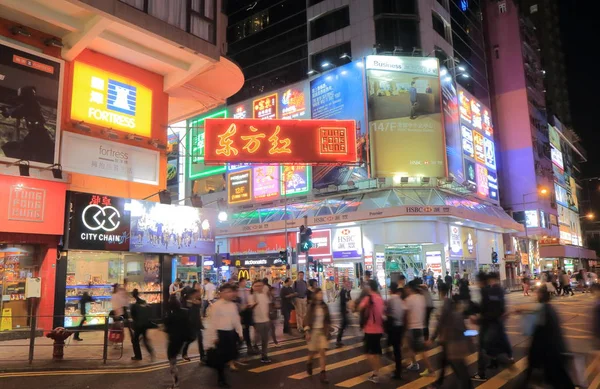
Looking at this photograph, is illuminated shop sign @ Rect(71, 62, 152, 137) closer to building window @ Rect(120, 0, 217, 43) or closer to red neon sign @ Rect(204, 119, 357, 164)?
red neon sign @ Rect(204, 119, 357, 164)

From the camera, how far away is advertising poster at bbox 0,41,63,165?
45.2 feet

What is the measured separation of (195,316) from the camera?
10.6 m

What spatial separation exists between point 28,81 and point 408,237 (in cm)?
2380

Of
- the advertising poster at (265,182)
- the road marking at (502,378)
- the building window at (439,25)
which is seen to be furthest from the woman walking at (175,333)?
the building window at (439,25)

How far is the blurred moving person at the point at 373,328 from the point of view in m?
8.29

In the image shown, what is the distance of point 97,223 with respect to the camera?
613 inches

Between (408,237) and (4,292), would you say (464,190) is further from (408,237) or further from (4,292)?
(4,292)

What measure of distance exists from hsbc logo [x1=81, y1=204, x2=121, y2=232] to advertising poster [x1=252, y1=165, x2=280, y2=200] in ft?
72.6

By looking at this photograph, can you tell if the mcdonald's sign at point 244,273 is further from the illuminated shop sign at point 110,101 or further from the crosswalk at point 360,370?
the crosswalk at point 360,370

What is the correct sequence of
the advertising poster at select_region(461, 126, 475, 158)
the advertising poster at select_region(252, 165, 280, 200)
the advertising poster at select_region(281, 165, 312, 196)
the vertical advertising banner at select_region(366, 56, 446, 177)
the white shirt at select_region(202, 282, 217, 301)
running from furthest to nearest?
the advertising poster at select_region(461, 126, 475, 158), the advertising poster at select_region(252, 165, 280, 200), the advertising poster at select_region(281, 165, 312, 196), the vertical advertising banner at select_region(366, 56, 446, 177), the white shirt at select_region(202, 282, 217, 301)

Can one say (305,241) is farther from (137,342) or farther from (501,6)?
(501,6)

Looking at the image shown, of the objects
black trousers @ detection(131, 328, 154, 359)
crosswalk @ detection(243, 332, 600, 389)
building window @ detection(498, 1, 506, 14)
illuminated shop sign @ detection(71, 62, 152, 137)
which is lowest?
crosswalk @ detection(243, 332, 600, 389)

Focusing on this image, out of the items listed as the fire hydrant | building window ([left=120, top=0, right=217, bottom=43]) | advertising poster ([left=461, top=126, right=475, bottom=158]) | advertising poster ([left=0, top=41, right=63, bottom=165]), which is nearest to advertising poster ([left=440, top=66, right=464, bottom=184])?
advertising poster ([left=461, top=126, right=475, bottom=158])

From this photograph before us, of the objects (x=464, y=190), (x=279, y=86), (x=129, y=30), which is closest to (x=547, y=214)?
(x=464, y=190)
